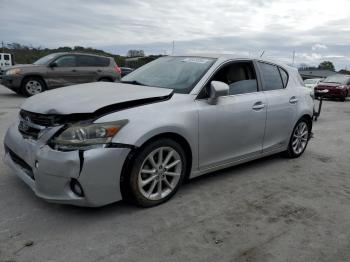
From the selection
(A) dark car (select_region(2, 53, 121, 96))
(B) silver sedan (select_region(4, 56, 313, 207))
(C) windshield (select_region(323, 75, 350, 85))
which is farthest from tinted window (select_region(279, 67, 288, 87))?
(C) windshield (select_region(323, 75, 350, 85))

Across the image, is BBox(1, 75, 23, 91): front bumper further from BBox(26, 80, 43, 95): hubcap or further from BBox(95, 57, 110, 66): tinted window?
BBox(95, 57, 110, 66): tinted window

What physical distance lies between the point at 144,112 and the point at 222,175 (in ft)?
5.66

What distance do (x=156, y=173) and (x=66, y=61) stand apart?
10660 mm

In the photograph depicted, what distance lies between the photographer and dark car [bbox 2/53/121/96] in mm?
12445

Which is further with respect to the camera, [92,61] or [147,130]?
[92,61]

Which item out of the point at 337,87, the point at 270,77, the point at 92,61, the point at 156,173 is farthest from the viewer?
the point at 337,87

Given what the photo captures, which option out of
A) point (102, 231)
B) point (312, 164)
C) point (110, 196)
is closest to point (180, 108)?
point (110, 196)

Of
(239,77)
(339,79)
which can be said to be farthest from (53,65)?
(339,79)

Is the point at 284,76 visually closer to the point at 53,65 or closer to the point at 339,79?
the point at 53,65

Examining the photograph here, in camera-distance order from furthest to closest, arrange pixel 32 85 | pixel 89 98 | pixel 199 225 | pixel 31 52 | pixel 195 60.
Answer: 1. pixel 31 52
2. pixel 32 85
3. pixel 195 60
4. pixel 89 98
5. pixel 199 225

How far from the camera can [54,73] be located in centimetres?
1282

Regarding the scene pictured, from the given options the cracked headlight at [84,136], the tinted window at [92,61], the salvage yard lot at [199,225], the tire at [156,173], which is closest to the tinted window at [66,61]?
the tinted window at [92,61]

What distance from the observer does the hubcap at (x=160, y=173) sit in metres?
3.55

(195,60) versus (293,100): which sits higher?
(195,60)
